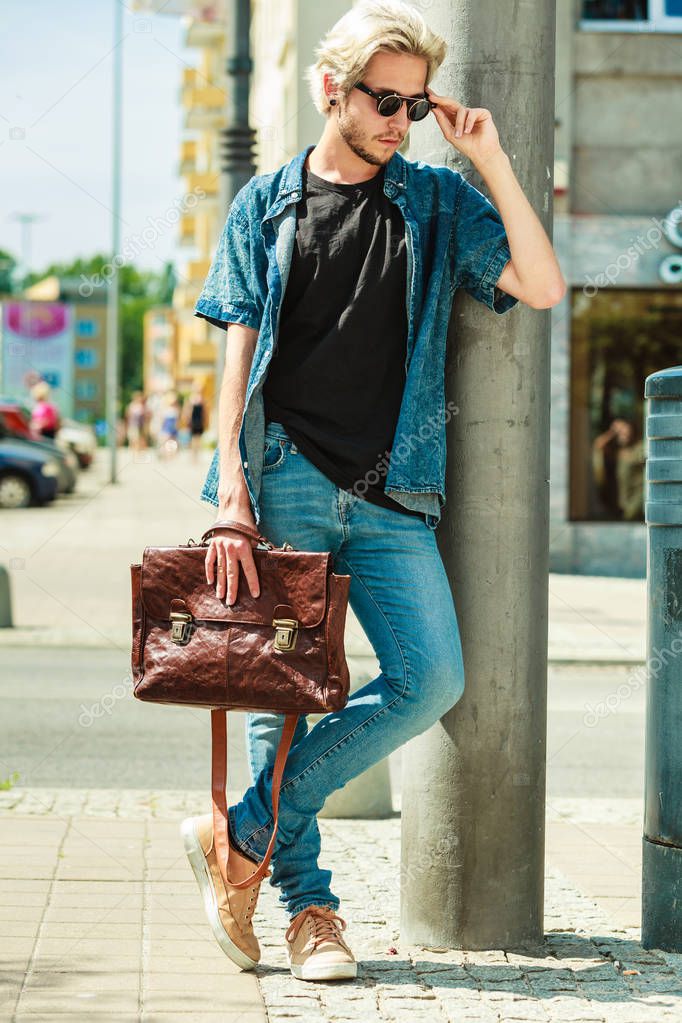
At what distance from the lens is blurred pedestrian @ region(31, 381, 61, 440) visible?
30.3 m

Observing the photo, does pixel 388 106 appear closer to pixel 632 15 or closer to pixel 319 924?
pixel 319 924

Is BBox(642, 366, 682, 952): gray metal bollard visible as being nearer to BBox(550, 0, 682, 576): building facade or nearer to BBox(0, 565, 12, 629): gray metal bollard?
BBox(0, 565, 12, 629): gray metal bollard

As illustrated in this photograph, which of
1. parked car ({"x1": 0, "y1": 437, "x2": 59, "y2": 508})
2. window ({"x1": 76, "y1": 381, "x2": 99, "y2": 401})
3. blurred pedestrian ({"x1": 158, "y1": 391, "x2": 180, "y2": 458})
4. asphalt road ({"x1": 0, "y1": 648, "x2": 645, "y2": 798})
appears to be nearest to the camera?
asphalt road ({"x1": 0, "y1": 648, "x2": 645, "y2": 798})

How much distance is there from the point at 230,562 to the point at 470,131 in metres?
1.08

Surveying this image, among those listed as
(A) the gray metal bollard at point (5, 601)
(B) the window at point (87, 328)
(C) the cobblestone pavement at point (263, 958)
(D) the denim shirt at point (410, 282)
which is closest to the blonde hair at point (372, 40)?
(D) the denim shirt at point (410, 282)

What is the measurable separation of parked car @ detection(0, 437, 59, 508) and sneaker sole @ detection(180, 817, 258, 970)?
2191 centimetres

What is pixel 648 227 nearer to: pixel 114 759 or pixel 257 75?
pixel 114 759

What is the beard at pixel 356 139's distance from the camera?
10.8 feet

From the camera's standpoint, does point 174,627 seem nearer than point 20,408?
Yes

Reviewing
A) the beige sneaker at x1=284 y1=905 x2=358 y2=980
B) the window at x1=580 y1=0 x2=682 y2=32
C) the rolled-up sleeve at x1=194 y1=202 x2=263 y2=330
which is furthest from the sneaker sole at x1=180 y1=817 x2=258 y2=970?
the window at x1=580 y1=0 x2=682 y2=32

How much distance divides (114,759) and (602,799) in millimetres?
2176

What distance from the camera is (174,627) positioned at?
3307 millimetres

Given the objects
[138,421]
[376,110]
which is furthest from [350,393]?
[138,421]

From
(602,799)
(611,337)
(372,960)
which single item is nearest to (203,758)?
(602,799)
